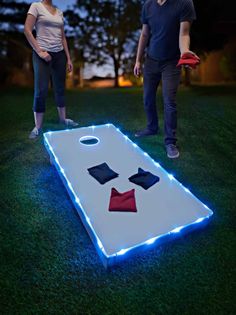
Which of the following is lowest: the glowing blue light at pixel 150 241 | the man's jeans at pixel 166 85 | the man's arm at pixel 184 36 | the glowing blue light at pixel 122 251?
the glowing blue light at pixel 150 241

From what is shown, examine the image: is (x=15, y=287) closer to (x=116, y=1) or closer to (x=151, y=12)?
(x=151, y=12)

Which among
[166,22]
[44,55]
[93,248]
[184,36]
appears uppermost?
[166,22]

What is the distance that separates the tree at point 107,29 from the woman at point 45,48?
9.78 m

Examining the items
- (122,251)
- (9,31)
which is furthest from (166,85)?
(9,31)

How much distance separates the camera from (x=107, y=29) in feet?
40.2

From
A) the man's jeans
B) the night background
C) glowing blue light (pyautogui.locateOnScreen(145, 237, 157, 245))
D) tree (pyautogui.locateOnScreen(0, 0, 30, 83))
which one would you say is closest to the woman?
the night background

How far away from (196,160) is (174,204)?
3.03 feet

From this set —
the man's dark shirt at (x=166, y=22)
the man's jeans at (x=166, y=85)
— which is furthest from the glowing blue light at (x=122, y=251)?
the man's dark shirt at (x=166, y=22)

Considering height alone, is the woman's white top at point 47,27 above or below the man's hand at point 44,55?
above

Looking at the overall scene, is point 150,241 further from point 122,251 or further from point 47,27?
point 47,27

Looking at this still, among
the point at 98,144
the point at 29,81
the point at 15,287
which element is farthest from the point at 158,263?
the point at 29,81

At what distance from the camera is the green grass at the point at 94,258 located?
3.81ft

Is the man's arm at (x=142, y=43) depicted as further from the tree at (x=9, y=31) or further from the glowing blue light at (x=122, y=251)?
the tree at (x=9, y=31)

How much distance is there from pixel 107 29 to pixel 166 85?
437 inches
